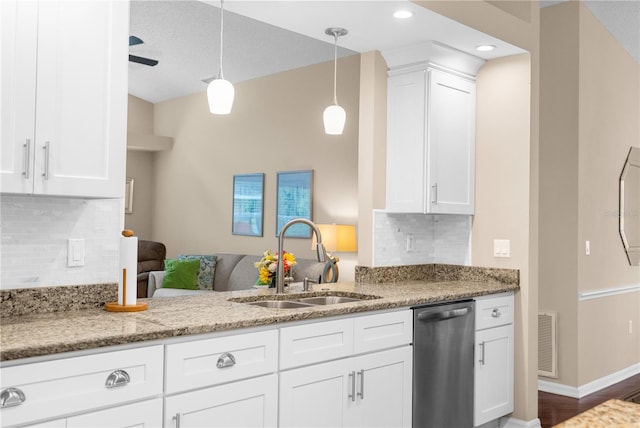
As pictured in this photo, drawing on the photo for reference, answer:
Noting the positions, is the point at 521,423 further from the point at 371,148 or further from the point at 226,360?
the point at 226,360

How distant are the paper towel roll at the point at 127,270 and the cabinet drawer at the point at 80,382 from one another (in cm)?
43

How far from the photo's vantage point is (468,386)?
11.3ft

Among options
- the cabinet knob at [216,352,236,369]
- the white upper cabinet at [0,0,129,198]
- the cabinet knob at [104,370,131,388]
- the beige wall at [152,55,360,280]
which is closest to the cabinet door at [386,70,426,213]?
the cabinet knob at [216,352,236,369]

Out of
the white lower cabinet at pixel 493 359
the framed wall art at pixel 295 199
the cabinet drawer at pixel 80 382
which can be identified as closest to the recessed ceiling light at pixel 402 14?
the white lower cabinet at pixel 493 359

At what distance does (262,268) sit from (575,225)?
249cm

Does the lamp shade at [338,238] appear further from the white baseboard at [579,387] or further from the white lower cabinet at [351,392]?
the white lower cabinet at [351,392]

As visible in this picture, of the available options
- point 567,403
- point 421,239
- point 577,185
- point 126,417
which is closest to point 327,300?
point 421,239

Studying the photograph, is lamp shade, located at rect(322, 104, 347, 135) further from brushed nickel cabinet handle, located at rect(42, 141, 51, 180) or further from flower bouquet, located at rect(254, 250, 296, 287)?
brushed nickel cabinet handle, located at rect(42, 141, 51, 180)

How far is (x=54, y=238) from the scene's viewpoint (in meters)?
2.36

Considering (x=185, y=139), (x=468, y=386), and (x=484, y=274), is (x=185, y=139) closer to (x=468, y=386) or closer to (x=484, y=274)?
(x=484, y=274)

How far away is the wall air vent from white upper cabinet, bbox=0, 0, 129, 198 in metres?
3.56

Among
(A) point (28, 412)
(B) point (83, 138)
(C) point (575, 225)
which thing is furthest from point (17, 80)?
(C) point (575, 225)

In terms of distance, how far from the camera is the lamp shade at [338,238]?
5.43 metres

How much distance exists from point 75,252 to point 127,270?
22 centimetres
